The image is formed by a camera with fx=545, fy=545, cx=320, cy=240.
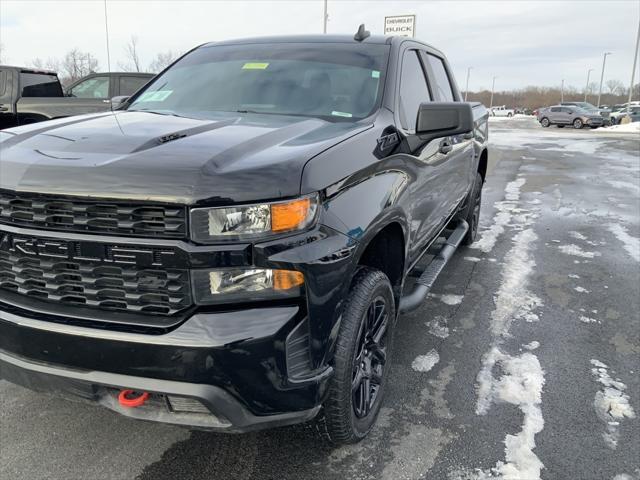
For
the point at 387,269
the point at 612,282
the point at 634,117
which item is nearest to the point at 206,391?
the point at 387,269

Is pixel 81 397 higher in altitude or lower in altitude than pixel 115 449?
higher

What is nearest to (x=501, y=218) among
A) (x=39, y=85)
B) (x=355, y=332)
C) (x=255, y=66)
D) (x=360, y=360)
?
(x=255, y=66)

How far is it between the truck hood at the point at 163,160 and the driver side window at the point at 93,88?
353 inches

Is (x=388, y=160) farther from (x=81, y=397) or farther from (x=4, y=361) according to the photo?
(x=4, y=361)

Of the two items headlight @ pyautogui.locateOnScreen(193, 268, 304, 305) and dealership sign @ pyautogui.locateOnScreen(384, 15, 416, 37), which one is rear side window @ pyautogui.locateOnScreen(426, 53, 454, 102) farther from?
dealership sign @ pyautogui.locateOnScreen(384, 15, 416, 37)

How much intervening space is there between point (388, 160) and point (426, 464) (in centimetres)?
147

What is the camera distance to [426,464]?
253cm

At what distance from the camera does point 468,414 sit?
2951mm

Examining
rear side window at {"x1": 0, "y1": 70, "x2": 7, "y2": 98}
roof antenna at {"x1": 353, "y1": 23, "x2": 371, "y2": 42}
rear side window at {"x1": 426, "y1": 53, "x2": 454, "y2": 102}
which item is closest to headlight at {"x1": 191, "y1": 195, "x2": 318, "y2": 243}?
roof antenna at {"x1": 353, "y1": 23, "x2": 371, "y2": 42}

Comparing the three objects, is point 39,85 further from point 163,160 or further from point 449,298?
point 163,160

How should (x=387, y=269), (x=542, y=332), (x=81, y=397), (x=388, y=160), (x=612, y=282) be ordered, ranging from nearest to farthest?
1. (x=81, y=397)
2. (x=388, y=160)
3. (x=387, y=269)
4. (x=542, y=332)
5. (x=612, y=282)

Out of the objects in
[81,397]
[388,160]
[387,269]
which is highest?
[388,160]

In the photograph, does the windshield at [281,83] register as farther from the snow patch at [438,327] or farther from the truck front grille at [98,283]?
the snow patch at [438,327]

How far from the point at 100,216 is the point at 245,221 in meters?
0.52
